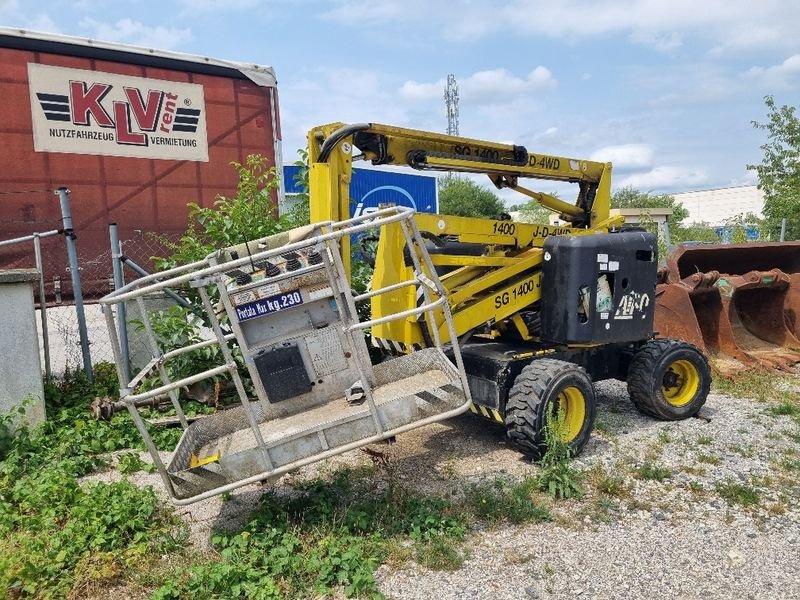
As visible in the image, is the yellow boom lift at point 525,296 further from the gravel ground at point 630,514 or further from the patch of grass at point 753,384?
the patch of grass at point 753,384

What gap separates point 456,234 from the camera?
509 cm

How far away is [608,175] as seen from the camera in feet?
A: 21.1

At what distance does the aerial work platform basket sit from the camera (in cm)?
351

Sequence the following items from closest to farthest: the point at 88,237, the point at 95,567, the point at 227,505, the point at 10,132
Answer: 1. the point at 95,567
2. the point at 227,505
3. the point at 10,132
4. the point at 88,237

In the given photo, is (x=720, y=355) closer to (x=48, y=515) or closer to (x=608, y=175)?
(x=608, y=175)

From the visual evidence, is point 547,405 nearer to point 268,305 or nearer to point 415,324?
point 415,324

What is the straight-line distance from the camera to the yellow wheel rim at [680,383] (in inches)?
233

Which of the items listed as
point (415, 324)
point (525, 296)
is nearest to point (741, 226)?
point (525, 296)

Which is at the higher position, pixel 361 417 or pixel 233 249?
pixel 233 249

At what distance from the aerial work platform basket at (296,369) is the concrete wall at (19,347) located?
6.21 feet

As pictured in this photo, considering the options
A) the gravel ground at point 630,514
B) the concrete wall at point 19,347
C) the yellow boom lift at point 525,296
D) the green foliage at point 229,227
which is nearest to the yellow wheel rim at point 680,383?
the yellow boom lift at point 525,296

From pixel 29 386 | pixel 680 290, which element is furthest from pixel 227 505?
pixel 680 290

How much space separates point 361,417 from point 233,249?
1.28m

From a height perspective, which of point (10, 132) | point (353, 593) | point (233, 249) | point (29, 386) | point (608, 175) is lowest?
point (353, 593)
